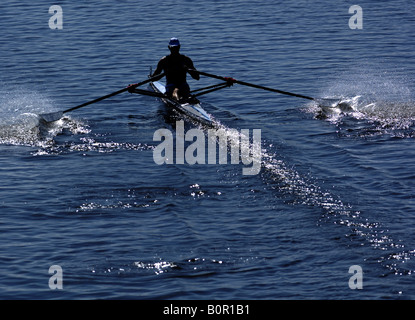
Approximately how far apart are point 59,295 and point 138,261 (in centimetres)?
182

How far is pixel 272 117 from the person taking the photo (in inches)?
991

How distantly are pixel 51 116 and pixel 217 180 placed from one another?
802cm

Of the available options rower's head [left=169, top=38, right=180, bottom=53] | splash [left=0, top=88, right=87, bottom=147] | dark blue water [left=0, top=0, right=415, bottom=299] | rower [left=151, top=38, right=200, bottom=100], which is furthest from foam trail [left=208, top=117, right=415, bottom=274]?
splash [left=0, top=88, right=87, bottom=147]

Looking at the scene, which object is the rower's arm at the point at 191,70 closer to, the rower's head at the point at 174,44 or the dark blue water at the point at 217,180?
the rower's head at the point at 174,44

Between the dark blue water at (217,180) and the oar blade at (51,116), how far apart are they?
0.74 ft

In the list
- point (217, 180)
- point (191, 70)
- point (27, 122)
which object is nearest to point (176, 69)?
point (191, 70)

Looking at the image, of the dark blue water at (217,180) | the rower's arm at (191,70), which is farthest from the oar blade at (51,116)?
the rower's arm at (191,70)

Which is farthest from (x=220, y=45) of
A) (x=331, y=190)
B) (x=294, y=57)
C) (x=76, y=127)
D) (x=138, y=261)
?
(x=138, y=261)

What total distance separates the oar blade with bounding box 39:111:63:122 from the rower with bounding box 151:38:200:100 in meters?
3.39

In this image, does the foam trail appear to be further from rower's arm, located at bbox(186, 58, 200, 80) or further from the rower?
the rower

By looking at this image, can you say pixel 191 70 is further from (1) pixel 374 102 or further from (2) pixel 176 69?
(1) pixel 374 102
